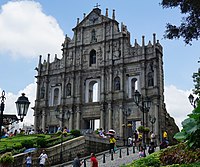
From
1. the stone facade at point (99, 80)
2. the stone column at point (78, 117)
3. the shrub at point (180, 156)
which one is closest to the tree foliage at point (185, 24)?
the shrub at point (180, 156)

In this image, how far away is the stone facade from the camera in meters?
41.3

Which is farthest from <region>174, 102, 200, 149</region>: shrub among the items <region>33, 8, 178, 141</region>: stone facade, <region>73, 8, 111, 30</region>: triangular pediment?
<region>73, 8, 111, 30</region>: triangular pediment

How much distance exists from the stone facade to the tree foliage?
21.2m

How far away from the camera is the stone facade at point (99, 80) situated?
1628 inches

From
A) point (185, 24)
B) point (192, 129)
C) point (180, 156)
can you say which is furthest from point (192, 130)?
point (185, 24)

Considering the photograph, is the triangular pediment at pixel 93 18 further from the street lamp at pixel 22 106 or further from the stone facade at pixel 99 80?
the street lamp at pixel 22 106

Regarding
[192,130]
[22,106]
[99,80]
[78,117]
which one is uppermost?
[99,80]

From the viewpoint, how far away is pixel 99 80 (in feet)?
148

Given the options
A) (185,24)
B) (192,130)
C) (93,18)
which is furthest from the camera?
(93,18)

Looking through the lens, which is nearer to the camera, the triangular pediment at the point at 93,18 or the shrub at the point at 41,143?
the shrub at the point at 41,143

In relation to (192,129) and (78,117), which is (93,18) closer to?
(78,117)

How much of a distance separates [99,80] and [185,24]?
26.8 metres

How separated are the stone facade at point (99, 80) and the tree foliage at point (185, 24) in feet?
69.4

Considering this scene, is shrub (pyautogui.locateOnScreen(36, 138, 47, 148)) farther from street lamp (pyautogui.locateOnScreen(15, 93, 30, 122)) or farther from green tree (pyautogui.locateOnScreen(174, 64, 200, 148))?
green tree (pyautogui.locateOnScreen(174, 64, 200, 148))
